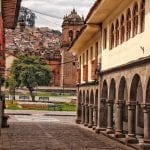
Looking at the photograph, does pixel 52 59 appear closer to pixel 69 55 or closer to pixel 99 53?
pixel 69 55

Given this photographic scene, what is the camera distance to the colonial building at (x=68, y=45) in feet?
338

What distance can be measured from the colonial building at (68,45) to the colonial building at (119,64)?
64.9 metres

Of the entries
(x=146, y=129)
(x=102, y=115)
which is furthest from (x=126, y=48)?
(x=102, y=115)

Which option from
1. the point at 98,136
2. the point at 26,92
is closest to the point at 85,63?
the point at 98,136

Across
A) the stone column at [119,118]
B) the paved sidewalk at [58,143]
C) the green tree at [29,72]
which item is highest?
the green tree at [29,72]

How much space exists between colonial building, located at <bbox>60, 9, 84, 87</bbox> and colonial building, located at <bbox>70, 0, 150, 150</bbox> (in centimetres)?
6492

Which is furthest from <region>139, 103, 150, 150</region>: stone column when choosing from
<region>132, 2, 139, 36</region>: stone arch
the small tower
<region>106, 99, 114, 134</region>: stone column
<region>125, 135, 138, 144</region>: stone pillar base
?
the small tower

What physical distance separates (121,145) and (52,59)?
100113 millimetres

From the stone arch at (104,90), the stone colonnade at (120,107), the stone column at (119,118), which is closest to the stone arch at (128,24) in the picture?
the stone colonnade at (120,107)

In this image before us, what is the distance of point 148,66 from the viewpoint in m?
20.0

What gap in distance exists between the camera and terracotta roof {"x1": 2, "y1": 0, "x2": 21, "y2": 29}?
20000 mm

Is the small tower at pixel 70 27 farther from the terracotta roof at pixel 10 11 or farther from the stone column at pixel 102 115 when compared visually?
the terracotta roof at pixel 10 11

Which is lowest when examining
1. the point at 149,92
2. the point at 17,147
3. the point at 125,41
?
the point at 17,147

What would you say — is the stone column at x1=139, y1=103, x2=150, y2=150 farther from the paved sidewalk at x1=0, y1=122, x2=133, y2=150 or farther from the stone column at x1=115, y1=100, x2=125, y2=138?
the stone column at x1=115, y1=100, x2=125, y2=138
